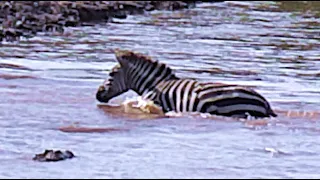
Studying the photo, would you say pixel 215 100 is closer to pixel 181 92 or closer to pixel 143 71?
pixel 181 92

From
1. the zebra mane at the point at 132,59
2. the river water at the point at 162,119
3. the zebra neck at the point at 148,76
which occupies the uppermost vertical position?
the zebra mane at the point at 132,59

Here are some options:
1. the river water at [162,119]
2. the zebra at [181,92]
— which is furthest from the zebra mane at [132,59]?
the river water at [162,119]

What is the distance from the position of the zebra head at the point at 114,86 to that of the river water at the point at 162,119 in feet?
0.57

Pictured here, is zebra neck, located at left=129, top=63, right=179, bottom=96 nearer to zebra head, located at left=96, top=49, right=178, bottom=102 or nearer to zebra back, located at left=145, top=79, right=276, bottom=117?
zebra head, located at left=96, top=49, right=178, bottom=102

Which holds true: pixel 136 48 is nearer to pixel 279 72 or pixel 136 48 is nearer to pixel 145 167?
pixel 279 72

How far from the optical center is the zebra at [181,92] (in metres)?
9.40

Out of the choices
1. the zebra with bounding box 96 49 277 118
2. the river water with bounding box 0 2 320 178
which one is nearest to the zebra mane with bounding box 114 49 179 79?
the zebra with bounding box 96 49 277 118

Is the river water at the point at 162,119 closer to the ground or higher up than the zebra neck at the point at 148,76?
closer to the ground

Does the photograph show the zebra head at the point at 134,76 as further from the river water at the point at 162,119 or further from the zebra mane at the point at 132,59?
the river water at the point at 162,119

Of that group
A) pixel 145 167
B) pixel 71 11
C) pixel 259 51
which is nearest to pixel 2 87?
pixel 145 167

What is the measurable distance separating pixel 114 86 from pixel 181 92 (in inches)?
36.4

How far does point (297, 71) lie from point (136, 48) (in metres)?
3.73

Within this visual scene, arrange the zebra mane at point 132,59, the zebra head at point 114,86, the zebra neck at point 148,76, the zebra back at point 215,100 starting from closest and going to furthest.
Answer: the zebra back at point 215,100 < the zebra neck at point 148,76 < the zebra mane at point 132,59 < the zebra head at point 114,86

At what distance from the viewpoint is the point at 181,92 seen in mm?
9602
